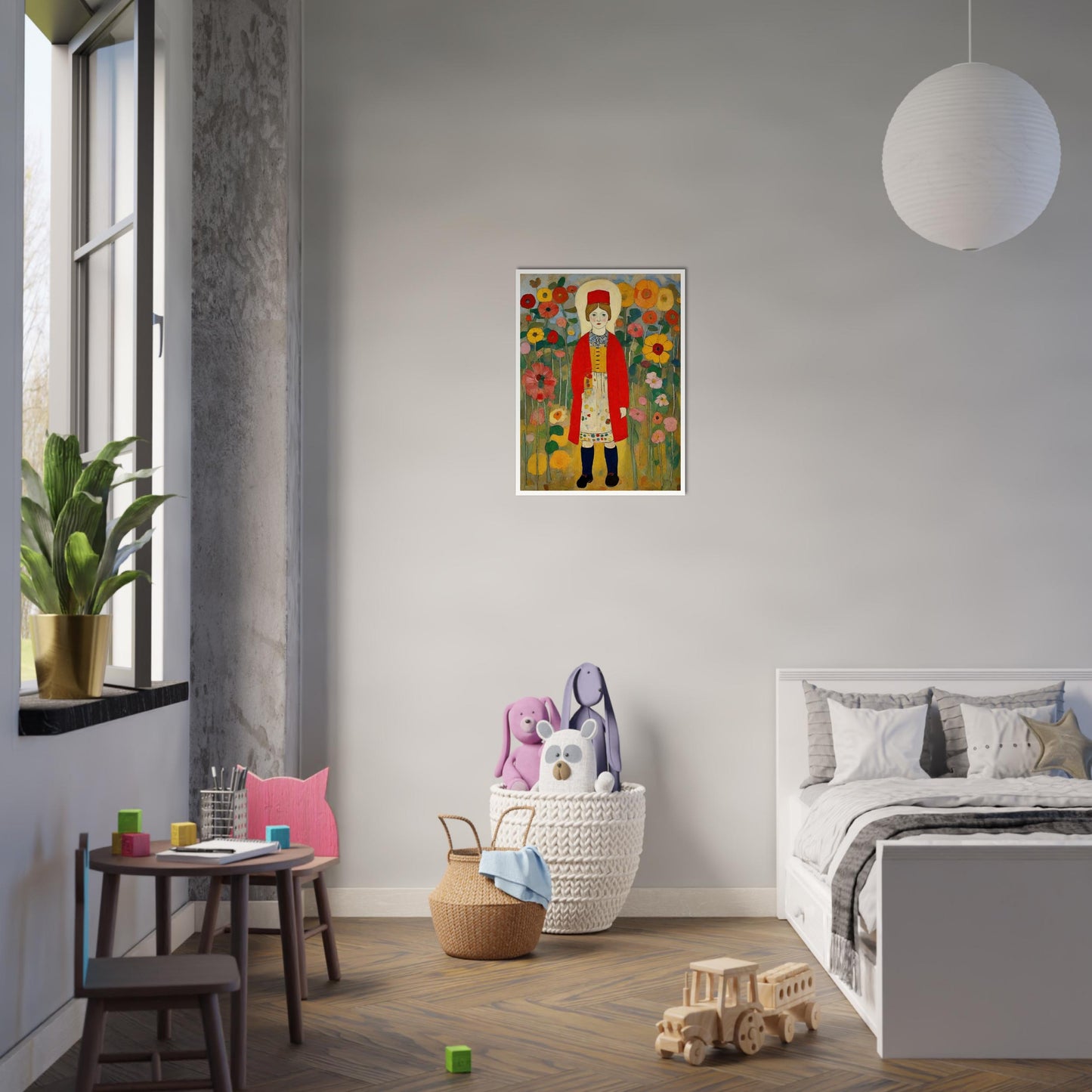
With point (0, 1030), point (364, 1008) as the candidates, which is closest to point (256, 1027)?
point (364, 1008)

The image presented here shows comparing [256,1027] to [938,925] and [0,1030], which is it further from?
Result: [938,925]

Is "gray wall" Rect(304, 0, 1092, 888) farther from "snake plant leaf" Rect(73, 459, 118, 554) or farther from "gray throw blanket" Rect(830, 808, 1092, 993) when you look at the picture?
"snake plant leaf" Rect(73, 459, 118, 554)

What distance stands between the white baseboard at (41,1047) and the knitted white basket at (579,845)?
4.96 feet

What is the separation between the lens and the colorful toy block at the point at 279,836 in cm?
297

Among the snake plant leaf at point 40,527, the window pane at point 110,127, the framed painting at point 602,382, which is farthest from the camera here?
the framed painting at point 602,382

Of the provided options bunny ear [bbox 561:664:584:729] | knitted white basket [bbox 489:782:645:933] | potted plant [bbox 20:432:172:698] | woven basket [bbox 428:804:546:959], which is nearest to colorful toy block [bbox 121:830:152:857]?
potted plant [bbox 20:432:172:698]

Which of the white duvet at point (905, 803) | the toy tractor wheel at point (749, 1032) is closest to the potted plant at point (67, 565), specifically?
the toy tractor wheel at point (749, 1032)

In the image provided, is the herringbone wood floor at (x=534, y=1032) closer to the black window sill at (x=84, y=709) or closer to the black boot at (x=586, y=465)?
the black window sill at (x=84, y=709)

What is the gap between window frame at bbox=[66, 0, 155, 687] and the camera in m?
3.54

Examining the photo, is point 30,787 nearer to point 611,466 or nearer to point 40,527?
point 40,527

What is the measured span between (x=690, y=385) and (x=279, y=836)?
235 cm

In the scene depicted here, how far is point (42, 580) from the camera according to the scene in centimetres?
291

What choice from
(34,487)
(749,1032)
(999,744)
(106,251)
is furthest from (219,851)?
(999,744)

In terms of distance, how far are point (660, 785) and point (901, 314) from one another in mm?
1964
